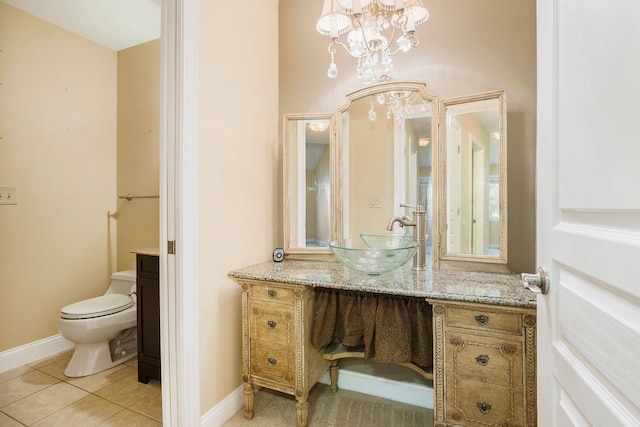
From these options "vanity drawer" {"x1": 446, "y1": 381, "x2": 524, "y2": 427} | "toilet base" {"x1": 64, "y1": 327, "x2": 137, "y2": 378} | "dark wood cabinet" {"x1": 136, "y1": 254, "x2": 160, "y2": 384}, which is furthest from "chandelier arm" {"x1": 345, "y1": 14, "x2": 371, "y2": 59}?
"toilet base" {"x1": 64, "y1": 327, "x2": 137, "y2": 378}

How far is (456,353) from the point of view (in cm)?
120

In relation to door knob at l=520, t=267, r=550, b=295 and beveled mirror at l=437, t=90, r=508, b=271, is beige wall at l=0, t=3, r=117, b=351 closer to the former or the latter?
beveled mirror at l=437, t=90, r=508, b=271

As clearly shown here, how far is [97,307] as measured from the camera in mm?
2145

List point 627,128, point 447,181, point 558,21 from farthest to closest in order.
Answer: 1. point 447,181
2. point 558,21
3. point 627,128

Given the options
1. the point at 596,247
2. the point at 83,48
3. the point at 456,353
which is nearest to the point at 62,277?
the point at 83,48

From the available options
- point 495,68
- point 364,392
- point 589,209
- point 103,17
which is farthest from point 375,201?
point 103,17

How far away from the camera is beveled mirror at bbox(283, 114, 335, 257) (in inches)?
77.0

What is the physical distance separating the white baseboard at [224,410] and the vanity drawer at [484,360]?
3.87 ft

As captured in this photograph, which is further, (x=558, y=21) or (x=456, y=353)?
(x=456, y=353)

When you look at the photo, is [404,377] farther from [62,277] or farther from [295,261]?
[62,277]

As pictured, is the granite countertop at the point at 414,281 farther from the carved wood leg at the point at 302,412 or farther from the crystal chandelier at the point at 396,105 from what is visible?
the crystal chandelier at the point at 396,105

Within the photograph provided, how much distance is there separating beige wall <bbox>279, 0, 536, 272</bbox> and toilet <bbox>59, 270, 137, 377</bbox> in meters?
2.13

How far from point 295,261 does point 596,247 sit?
62.8 inches

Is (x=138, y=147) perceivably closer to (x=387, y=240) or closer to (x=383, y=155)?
(x=383, y=155)
